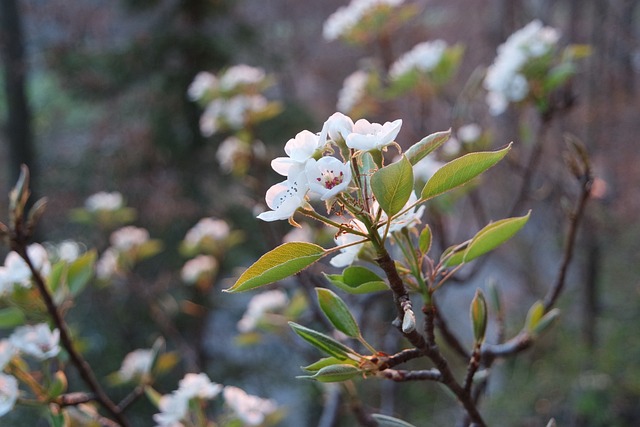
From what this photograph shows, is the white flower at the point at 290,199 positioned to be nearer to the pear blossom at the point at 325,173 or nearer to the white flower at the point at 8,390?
the pear blossom at the point at 325,173

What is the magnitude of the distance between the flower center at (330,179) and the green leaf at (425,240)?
0.39ft

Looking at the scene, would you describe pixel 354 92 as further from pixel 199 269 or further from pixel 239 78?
pixel 199 269

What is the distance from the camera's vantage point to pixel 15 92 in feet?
10.7

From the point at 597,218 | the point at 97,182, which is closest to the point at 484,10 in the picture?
the point at 597,218

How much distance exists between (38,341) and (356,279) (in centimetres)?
46

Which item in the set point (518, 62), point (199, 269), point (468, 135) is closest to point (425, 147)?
point (518, 62)

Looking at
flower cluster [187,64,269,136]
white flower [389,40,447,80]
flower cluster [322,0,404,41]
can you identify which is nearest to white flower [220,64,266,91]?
flower cluster [187,64,269,136]

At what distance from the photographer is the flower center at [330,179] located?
42cm

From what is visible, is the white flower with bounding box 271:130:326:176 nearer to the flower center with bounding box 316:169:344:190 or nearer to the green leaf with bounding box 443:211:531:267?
the flower center with bounding box 316:169:344:190

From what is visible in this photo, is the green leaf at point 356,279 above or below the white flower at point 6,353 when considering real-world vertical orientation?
above

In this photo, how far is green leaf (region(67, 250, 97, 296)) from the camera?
0.82 meters

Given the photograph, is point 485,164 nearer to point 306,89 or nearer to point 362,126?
point 362,126

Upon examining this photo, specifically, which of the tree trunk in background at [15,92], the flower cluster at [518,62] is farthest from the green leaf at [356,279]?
the tree trunk in background at [15,92]

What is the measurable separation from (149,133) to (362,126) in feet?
10.5
